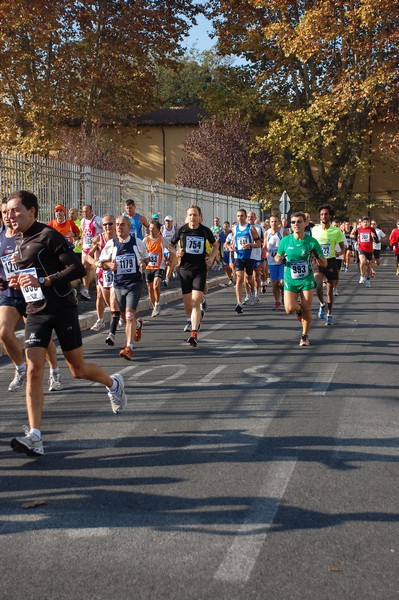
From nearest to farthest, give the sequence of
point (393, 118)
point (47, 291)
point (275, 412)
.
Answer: point (47, 291)
point (275, 412)
point (393, 118)

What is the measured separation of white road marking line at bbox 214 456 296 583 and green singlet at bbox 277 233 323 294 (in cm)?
630

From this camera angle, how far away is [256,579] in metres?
3.87

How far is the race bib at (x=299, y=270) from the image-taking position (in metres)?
12.0

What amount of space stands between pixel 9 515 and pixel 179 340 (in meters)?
7.83

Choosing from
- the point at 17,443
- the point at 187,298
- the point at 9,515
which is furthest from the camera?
the point at 187,298

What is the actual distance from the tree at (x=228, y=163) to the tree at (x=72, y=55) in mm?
10884

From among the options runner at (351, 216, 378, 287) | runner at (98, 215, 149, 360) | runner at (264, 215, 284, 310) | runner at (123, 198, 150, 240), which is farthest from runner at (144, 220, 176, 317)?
runner at (351, 216, 378, 287)

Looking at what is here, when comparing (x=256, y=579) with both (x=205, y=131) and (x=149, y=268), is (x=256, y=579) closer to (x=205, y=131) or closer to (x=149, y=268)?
(x=149, y=268)

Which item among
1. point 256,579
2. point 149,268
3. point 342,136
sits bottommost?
point 256,579

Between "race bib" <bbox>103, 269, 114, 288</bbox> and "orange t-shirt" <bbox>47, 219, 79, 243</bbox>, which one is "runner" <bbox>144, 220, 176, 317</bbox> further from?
"race bib" <bbox>103, 269, 114, 288</bbox>

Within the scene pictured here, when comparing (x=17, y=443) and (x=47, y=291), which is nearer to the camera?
(x=17, y=443)

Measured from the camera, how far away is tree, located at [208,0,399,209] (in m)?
38.5

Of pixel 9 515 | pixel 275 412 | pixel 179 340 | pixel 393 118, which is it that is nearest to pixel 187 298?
pixel 179 340

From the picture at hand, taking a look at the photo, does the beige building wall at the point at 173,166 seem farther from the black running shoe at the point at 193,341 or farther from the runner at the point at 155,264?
Answer: the black running shoe at the point at 193,341
